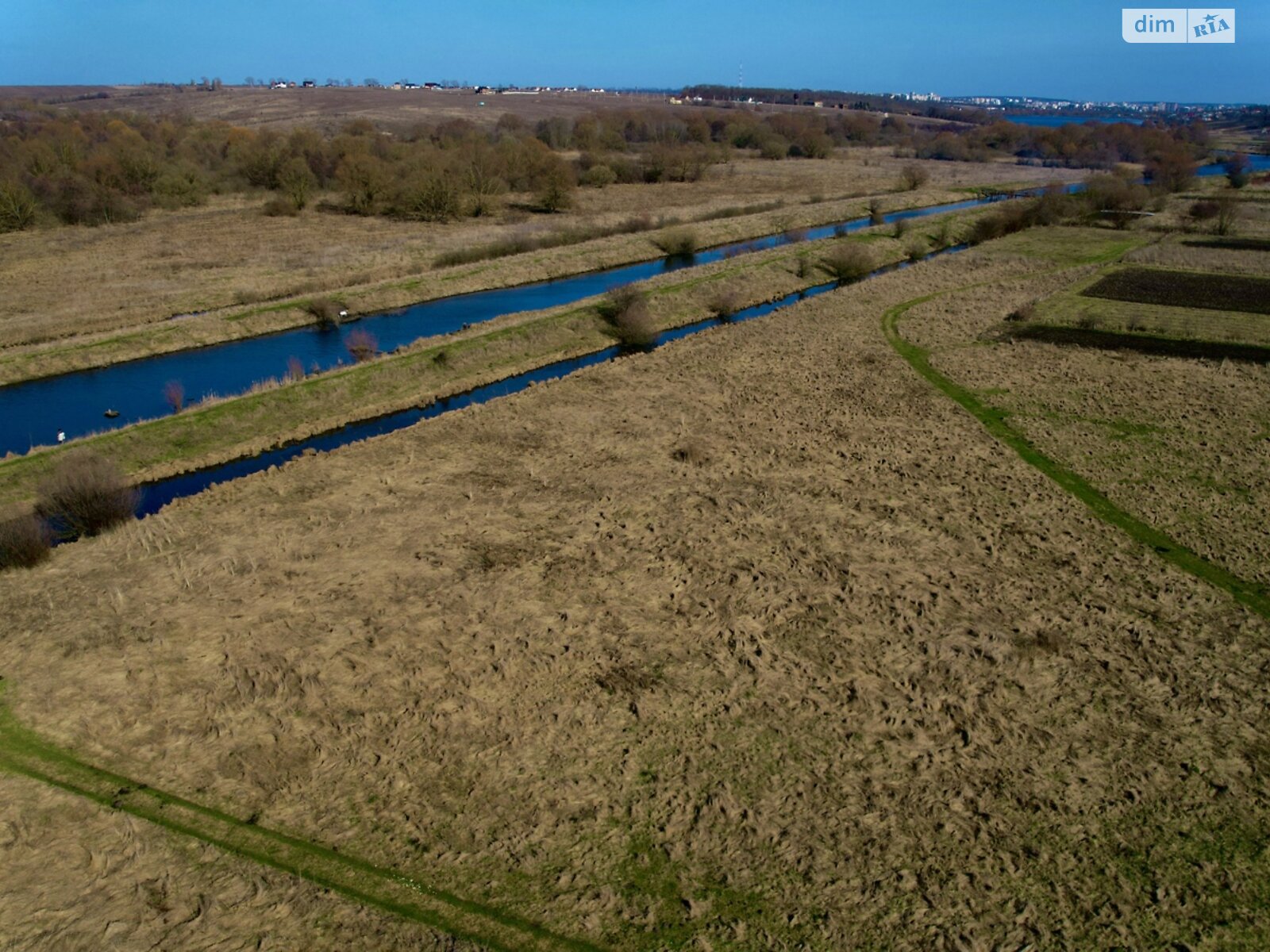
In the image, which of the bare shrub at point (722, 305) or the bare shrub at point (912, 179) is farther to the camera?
the bare shrub at point (912, 179)

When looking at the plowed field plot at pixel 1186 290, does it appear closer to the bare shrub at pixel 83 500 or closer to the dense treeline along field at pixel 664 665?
the dense treeline along field at pixel 664 665

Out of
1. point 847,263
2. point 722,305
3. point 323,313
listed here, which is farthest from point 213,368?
point 847,263

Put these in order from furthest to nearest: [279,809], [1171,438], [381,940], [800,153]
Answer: [800,153], [1171,438], [279,809], [381,940]

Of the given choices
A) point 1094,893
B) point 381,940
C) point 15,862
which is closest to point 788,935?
point 1094,893

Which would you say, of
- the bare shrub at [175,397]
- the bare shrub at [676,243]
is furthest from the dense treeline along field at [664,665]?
the bare shrub at [676,243]

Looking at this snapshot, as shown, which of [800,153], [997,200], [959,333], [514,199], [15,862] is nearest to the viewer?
[15,862]

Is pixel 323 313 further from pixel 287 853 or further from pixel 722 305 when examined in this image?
pixel 287 853

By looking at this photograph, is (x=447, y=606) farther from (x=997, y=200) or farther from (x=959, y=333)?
(x=997, y=200)
